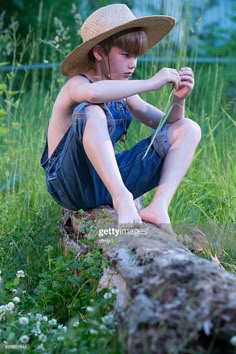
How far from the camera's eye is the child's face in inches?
144

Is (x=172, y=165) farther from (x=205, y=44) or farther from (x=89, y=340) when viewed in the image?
(x=205, y=44)

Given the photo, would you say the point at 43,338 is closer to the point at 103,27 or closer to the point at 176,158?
the point at 176,158

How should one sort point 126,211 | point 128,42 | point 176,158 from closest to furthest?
1. point 126,211
2. point 176,158
3. point 128,42

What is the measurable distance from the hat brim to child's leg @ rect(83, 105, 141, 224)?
465 mm

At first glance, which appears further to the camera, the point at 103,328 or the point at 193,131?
the point at 193,131

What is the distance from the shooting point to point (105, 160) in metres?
3.29

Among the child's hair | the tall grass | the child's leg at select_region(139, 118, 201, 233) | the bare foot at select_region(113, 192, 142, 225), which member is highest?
the child's hair

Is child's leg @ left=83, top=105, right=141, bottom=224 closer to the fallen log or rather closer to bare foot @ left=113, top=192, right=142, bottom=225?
bare foot @ left=113, top=192, right=142, bottom=225

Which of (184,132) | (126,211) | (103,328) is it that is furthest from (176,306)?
(184,132)

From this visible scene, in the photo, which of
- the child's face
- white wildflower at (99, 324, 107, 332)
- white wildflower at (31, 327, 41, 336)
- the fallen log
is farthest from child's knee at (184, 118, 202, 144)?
white wildflower at (99, 324, 107, 332)

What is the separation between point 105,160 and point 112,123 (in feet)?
1.16

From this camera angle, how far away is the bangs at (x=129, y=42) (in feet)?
12.0

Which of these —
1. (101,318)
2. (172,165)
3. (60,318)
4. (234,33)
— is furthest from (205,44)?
(101,318)

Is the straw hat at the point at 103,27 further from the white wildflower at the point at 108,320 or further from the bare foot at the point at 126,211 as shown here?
the white wildflower at the point at 108,320
